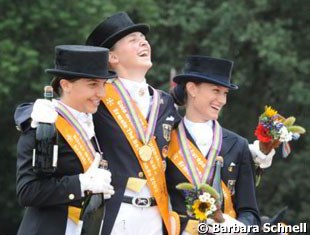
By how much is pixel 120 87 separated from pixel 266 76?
10.2 meters

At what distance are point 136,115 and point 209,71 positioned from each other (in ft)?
2.28

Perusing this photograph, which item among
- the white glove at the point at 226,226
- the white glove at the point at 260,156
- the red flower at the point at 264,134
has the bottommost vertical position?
the white glove at the point at 226,226

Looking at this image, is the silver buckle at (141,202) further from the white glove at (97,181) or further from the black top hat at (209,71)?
the black top hat at (209,71)

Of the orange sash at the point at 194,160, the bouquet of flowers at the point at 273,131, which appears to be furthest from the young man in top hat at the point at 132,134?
the bouquet of flowers at the point at 273,131

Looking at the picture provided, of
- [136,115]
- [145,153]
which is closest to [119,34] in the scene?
[136,115]

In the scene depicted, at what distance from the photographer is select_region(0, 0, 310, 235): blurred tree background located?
13844 mm

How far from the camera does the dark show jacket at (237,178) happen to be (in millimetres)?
6516

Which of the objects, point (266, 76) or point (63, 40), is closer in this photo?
point (63, 40)

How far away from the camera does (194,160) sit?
6.50 meters

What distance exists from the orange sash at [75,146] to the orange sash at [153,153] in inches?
19.4

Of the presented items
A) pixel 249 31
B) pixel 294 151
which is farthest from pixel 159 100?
pixel 294 151

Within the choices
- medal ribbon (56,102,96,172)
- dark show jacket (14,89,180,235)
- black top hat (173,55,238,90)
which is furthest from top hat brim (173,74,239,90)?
medal ribbon (56,102,96,172)

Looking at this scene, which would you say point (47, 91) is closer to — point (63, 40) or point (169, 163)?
point (169, 163)

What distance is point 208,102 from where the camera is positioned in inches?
262
